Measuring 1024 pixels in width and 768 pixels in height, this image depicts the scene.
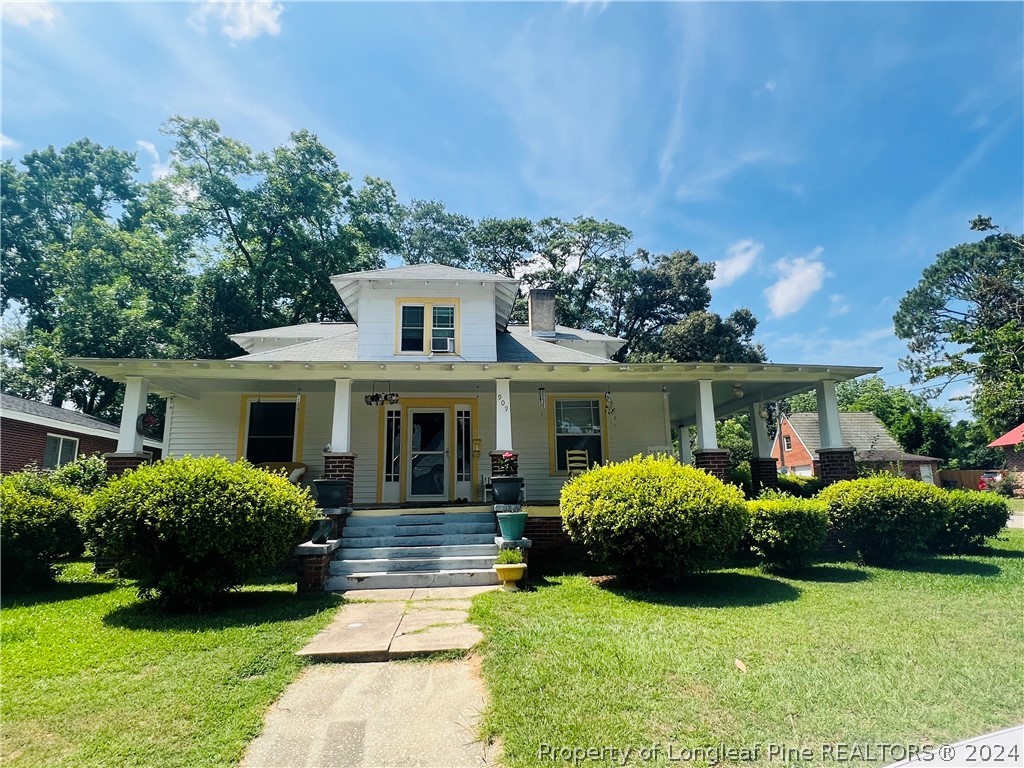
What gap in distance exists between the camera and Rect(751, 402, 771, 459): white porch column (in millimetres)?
12383

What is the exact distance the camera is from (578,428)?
1170cm

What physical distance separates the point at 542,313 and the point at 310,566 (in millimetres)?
9821

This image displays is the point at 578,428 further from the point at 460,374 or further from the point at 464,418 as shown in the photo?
the point at 460,374

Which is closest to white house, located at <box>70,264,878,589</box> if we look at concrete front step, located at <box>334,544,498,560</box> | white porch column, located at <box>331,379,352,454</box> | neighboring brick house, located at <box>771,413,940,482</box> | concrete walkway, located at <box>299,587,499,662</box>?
white porch column, located at <box>331,379,352,454</box>

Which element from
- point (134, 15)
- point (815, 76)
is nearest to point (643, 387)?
point (815, 76)

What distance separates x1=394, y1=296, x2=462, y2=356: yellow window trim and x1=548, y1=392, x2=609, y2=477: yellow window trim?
2.53 meters

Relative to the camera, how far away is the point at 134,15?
7.09 m

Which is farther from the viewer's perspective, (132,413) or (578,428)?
(578,428)

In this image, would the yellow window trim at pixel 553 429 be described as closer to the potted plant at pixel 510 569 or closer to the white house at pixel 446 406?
the white house at pixel 446 406

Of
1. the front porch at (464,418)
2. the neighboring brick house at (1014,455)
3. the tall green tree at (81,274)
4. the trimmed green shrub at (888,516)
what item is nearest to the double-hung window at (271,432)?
the front porch at (464,418)

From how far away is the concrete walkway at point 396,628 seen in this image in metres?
4.25

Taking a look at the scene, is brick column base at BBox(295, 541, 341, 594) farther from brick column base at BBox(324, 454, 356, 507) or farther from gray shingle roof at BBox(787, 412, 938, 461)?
gray shingle roof at BBox(787, 412, 938, 461)

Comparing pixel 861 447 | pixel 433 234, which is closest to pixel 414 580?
pixel 433 234

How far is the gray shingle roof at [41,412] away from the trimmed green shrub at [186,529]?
38.3ft
